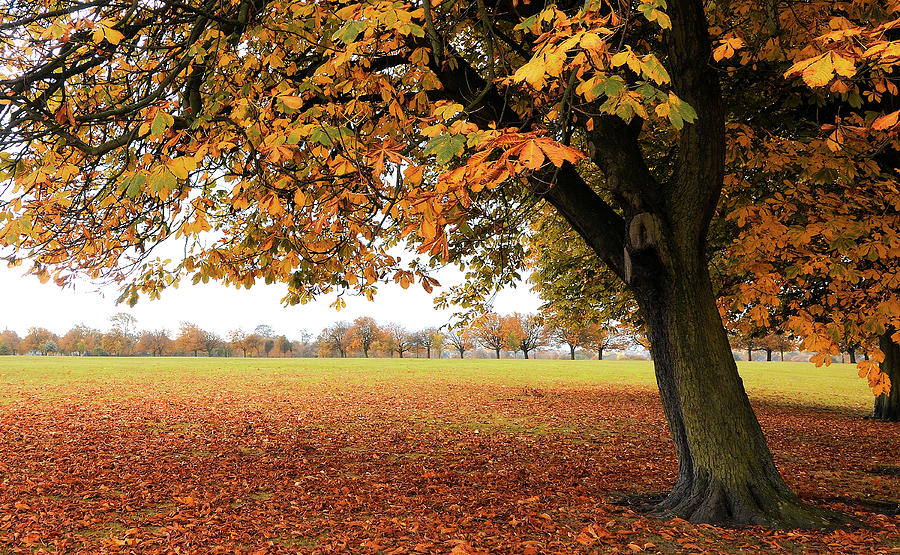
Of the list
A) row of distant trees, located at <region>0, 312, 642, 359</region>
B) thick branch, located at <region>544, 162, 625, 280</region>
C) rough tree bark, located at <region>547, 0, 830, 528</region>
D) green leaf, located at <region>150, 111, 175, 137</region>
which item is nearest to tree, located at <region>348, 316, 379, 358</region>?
row of distant trees, located at <region>0, 312, 642, 359</region>

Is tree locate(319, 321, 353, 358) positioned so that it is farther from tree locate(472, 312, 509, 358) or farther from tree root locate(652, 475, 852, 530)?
tree root locate(652, 475, 852, 530)

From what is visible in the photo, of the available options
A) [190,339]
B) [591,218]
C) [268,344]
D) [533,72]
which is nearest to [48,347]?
[190,339]

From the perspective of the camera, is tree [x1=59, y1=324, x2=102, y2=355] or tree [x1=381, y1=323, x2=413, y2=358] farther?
tree [x1=59, y1=324, x2=102, y2=355]

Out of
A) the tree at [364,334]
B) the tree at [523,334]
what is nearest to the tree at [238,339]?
the tree at [364,334]

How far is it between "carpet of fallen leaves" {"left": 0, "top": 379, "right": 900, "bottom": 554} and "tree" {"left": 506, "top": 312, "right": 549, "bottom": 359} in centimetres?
5263

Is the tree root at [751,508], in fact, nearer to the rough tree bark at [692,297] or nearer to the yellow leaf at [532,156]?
the rough tree bark at [692,297]

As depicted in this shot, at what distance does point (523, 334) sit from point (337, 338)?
37440 mm

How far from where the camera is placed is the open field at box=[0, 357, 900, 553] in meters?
5.35

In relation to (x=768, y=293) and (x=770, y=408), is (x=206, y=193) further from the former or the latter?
(x=770, y=408)

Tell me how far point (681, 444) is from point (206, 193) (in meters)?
8.47

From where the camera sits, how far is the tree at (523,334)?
229 feet

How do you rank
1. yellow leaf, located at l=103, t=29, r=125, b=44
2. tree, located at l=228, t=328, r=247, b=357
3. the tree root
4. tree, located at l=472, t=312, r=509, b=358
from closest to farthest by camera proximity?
yellow leaf, located at l=103, t=29, r=125, b=44, the tree root, tree, located at l=472, t=312, r=509, b=358, tree, located at l=228, t=328, r=247, b=357

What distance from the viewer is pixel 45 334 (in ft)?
327

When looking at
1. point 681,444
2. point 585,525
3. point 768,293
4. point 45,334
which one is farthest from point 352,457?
point 45,334
